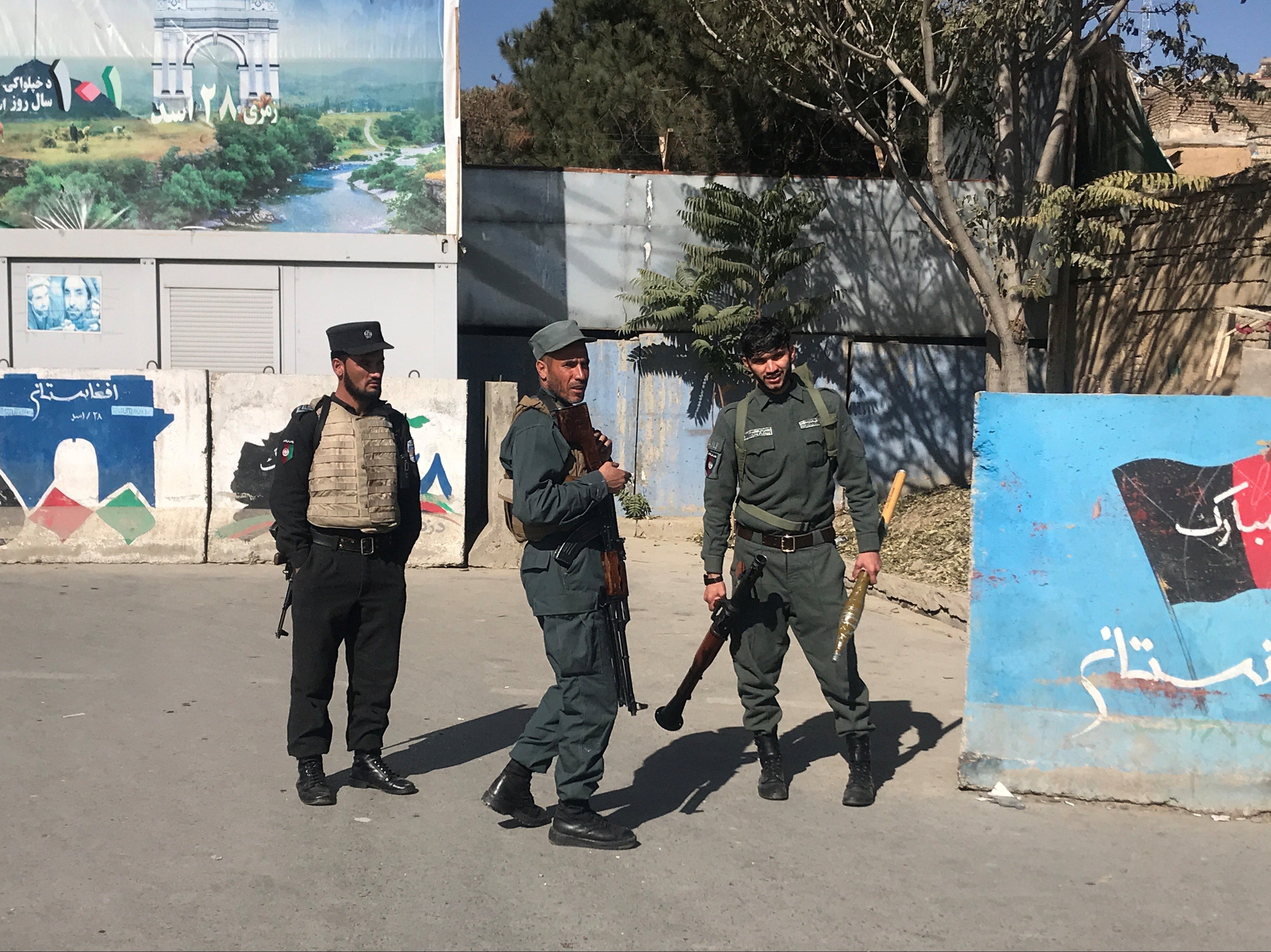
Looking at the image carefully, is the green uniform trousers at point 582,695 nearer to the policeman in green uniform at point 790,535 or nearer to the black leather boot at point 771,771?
the policeman in green uniform at point 790,535

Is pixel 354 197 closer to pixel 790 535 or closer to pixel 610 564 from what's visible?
pixel 790 535

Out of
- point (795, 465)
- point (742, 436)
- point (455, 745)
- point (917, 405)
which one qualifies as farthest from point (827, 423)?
point (917, 405)

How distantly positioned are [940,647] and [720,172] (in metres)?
7.85

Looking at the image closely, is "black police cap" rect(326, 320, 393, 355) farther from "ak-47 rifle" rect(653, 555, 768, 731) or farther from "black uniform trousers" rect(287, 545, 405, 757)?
"ak-47 rifle" rect(653, 555, 768, 731)

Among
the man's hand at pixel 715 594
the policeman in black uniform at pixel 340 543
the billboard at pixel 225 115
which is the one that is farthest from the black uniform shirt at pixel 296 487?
the billboard at pixel 225 115

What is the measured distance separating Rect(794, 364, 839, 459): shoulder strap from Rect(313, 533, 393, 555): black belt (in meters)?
1.92

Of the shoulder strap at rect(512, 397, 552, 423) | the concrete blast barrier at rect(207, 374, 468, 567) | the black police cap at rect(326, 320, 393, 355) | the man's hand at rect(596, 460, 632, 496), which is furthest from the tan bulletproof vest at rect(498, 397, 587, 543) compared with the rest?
the concrete blast barrier at rect(207, 374, 468, 567)

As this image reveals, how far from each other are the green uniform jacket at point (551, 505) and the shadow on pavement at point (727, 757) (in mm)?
1049

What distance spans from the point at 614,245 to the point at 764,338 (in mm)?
9293

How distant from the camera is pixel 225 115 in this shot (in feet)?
42.5

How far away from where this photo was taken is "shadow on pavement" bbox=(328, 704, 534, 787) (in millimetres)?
5500

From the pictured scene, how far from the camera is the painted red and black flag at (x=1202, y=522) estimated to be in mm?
4914

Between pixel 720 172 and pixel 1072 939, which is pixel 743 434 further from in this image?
pixel 720 172

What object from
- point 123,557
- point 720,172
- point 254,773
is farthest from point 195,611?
point 720,172
